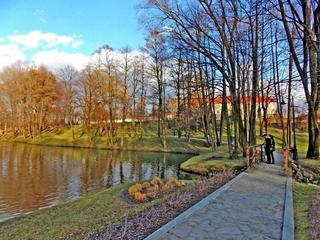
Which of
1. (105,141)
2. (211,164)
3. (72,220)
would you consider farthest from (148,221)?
(105,141)

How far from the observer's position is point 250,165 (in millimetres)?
16406

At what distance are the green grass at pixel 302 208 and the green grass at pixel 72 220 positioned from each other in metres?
3.82

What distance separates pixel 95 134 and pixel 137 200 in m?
39.8

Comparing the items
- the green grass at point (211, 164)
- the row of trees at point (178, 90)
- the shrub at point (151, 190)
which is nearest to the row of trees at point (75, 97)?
the row of trees at point (178, 90)

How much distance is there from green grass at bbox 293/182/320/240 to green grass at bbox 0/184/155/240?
12.5ft

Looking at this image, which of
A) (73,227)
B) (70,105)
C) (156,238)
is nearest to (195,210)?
(156,238)

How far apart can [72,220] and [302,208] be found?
6095mm

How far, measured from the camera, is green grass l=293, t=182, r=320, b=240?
6.33 meters

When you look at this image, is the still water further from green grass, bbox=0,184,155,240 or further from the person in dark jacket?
the person in dark jacket

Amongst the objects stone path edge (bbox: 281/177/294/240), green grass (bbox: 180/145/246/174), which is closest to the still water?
green grass (bbox: 180/145/246/174)

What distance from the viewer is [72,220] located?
10367 millimetres

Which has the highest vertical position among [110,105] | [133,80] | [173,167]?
[133,80]

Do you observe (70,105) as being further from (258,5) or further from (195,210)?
(195,210)

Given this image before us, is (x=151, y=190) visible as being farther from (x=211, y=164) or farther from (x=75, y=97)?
(x=75, y=97)
